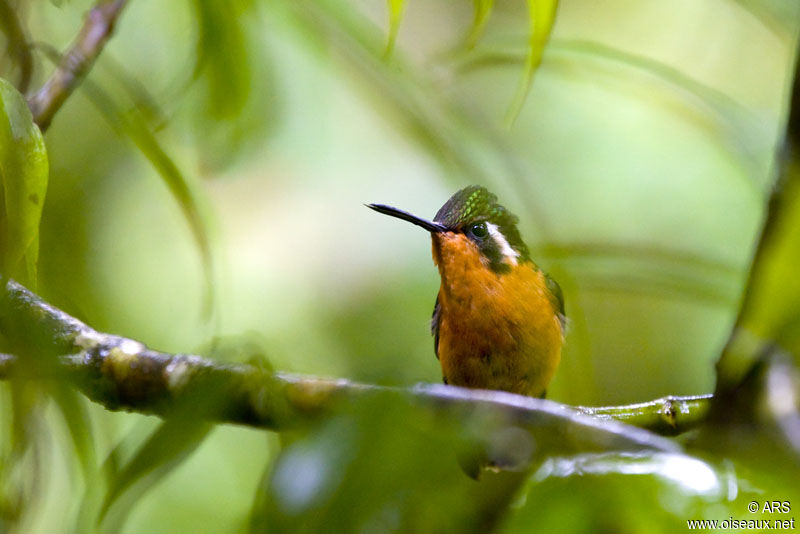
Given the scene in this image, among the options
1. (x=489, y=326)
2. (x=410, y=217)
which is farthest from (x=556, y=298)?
(x=410, y=217)

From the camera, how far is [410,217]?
6.10 feet

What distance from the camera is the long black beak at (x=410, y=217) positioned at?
1.66 meters

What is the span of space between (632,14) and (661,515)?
379 cm

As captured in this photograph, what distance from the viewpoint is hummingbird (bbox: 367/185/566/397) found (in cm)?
203

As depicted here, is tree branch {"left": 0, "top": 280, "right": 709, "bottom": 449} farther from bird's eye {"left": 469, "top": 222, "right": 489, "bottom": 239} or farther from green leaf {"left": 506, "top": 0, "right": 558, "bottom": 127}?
bird's eye {"left": 469, "top": 222, "right": 489, "bottom": 239}

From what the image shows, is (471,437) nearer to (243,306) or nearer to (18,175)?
(18,175)

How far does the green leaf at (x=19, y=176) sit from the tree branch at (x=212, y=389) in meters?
0.05

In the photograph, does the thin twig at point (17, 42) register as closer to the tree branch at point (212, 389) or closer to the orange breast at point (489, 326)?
the tree branch at point (212, 389)

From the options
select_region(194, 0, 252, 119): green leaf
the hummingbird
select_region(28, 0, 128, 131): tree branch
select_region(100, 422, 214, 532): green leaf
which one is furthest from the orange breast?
select_region(100, 422, 214, 532): green leaf

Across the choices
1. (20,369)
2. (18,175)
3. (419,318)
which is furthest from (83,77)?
(419,318)

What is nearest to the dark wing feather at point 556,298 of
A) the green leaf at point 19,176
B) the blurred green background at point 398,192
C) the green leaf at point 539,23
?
the blurred green background at point 398,192

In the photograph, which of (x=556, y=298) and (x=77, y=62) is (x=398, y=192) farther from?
Answer: (x=77, y=62)

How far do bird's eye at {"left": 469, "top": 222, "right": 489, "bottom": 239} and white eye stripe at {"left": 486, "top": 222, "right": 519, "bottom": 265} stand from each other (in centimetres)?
2

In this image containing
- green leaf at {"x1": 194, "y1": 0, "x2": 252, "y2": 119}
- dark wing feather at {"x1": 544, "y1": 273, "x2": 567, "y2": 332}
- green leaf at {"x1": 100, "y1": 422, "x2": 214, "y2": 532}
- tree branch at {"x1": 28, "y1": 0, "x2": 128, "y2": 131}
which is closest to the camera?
green leaf at {"x1": 100, "y1": 422, "x2": 214, "y2": 532}
